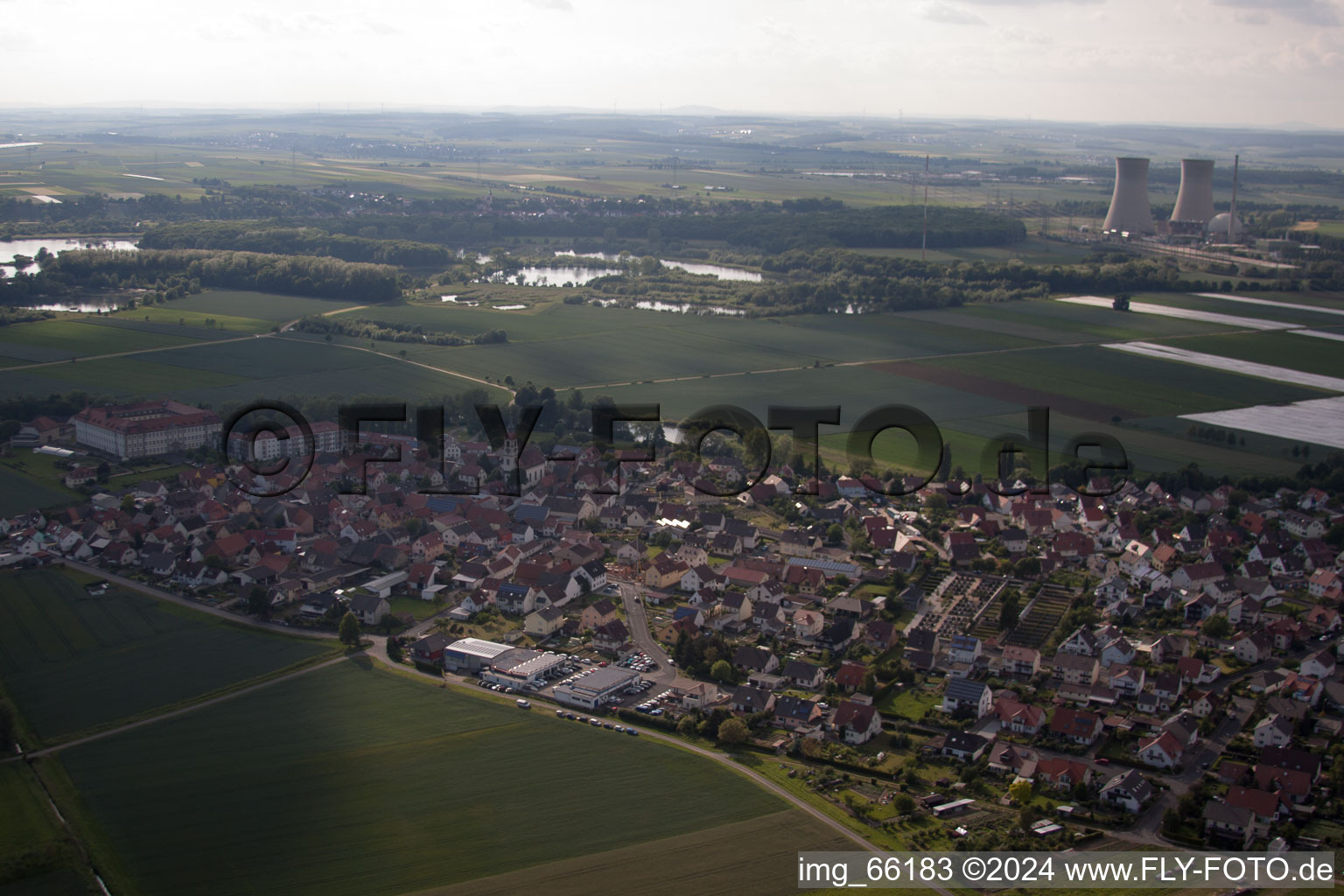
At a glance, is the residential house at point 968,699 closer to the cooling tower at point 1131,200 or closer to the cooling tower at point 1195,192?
the cooling tower at point 1131,200

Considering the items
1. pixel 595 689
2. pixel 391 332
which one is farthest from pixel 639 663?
pixel 391 332

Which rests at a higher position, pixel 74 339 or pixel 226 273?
pixel 226 273

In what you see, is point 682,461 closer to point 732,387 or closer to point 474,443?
point 474,443

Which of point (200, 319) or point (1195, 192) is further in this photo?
point (1195, 192)

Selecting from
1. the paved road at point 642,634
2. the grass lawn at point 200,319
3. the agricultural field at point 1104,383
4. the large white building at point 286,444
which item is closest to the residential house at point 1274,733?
the paved road at point 642,634

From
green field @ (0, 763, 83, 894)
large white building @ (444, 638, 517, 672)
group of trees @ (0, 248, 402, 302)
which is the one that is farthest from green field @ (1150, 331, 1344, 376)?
green field @ (0, 763, 83, 894)

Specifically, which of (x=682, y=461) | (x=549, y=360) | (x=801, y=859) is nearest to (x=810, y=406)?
(x=682, y=461)

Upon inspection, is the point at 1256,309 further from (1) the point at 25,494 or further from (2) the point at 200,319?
(1) the point at 25,494
